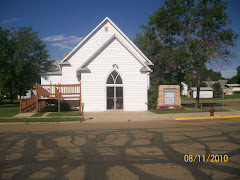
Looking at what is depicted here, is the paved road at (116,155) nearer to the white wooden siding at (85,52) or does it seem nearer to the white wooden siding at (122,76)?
the white wooden siding at (122,76)

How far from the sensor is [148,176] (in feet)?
15.3

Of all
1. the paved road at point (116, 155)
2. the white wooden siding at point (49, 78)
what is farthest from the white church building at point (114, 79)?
the white wooden siding at point (49, 78)

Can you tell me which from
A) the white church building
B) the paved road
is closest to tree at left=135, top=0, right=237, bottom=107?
the white church building

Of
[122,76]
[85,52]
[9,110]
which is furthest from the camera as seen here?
[85,52]

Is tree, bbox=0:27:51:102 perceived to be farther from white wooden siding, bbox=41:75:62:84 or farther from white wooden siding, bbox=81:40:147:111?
white wooden siding, bbox=81:40:147:111

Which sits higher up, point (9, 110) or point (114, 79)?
point (114, 79)

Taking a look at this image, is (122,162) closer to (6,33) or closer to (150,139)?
(150,139)

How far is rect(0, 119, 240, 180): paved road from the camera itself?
4.84 m

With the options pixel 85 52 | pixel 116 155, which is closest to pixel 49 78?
pixel 85 52

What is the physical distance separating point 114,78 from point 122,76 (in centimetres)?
76

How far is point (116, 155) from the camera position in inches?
244

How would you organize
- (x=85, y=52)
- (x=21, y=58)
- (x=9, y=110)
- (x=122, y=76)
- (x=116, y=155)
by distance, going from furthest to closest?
(x=21, y=58) < (x=85, y=52) < (x=9, y=110) < (x=122, y=76) < (x=116, y=155)

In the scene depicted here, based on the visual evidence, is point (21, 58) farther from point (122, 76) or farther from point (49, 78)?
point (122, 76)

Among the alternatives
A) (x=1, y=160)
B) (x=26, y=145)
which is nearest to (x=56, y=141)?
(x=26, y=145)
